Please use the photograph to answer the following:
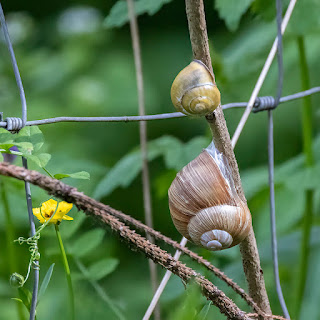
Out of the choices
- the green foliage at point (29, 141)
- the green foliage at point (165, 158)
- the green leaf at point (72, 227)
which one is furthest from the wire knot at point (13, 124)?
the green foliage at point (165, 158)

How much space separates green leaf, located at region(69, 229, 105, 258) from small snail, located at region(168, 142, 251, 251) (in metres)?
0.28

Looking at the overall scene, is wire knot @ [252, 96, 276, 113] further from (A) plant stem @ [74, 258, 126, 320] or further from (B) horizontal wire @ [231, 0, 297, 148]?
(A) plant stem @ [74, 258, 126, 320]

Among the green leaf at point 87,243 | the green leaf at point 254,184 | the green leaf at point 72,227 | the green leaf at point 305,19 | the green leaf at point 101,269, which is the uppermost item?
the green leaf at point 305,19

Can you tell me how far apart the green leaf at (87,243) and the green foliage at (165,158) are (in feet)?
0.66

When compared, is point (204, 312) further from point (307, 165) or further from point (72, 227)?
point (307, 165)

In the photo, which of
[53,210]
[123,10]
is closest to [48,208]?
[53,210]

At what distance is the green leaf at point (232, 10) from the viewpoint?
1.00 meters

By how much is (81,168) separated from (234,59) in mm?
440

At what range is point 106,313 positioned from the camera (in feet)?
2.68

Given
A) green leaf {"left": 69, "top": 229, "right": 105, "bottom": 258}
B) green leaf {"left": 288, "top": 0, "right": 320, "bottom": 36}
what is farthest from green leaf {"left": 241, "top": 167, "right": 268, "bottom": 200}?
green leaf {"left": 69, "top": 229, "right": 105, "bottom": 258}

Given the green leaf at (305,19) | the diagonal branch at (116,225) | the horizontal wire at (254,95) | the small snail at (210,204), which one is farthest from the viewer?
the green leaf at (305,19)

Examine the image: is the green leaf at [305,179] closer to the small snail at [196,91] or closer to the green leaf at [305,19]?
the green leaf at [305,19]

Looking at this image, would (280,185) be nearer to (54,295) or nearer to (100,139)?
(54,295)

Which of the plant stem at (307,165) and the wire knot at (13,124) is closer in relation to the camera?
the wire knot at (13,124)
